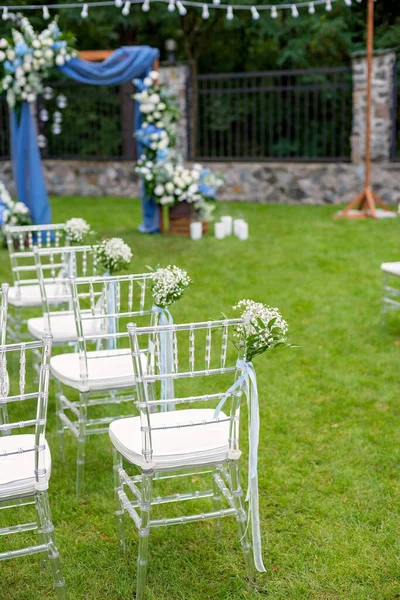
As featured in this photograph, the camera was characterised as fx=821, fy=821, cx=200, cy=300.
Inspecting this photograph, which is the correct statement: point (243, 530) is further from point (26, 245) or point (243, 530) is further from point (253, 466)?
point (26, 245)

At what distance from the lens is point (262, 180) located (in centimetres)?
1262

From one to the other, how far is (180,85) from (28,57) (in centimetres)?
457

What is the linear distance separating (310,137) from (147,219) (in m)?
6.44

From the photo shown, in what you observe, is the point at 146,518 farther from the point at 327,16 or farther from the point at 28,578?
the point at 327,16

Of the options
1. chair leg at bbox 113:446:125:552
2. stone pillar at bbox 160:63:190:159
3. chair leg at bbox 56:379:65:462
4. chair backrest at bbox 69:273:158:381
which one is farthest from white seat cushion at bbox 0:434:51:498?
stone pillar at bbox 160:63:190:159

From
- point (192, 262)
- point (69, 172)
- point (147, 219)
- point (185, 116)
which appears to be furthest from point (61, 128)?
point (192, 262)

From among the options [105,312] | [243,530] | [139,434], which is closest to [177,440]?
[139,434]

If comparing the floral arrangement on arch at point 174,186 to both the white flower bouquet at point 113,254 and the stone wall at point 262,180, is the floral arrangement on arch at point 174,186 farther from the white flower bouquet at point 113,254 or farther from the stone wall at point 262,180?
the white flower bouquet at point 113,254

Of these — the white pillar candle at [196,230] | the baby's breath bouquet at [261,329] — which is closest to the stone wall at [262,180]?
the white pillar candle at [196,230]


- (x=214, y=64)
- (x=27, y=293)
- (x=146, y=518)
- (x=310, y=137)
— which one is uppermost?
(x=214, y=64)

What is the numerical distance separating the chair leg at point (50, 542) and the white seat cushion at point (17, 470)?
0.07 metres

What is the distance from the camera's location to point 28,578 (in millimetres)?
3213

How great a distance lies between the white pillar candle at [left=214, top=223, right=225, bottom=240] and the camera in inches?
384

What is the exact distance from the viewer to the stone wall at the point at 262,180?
473 inches
